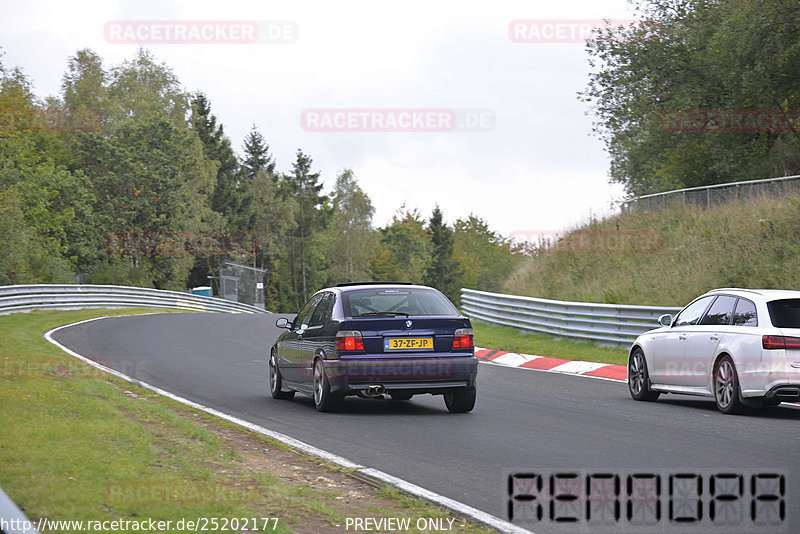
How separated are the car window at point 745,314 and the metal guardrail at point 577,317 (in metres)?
5.11

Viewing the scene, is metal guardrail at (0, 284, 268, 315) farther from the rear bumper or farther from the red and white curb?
the rear bumper

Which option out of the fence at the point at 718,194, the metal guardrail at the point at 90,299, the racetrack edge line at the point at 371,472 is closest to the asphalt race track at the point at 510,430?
the racetrack edge line at the point at 371,472

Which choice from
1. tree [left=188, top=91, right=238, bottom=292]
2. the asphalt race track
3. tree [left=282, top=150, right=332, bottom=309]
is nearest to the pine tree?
tree [left=188, top=91, right=238, bottom=292]

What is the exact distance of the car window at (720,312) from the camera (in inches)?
457

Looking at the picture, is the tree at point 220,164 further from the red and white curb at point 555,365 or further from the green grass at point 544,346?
the red and white curb at point 555,365

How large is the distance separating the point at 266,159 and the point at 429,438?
319 feet

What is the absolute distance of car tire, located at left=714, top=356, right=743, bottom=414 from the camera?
11.0 metres

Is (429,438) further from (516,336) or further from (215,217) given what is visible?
(215,217)

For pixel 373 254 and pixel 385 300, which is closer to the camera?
pixel 385 300

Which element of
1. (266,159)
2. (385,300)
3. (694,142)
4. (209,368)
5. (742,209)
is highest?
(266,159)

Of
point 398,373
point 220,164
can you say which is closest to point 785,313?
point 398,373

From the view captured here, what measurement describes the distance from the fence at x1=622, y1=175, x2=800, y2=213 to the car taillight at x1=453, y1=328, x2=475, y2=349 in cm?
1575

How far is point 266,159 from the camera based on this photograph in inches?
4107

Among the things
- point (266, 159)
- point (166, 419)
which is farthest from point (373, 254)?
point (166, 419)
